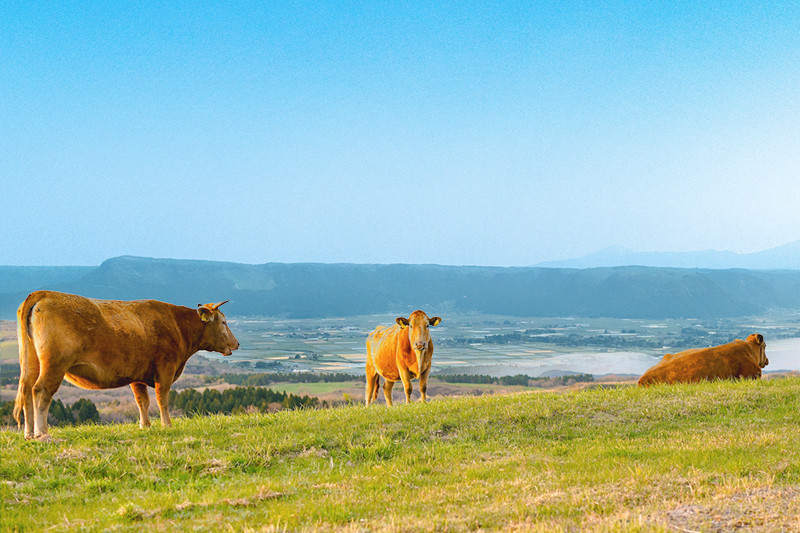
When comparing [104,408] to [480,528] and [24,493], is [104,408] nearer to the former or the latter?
[24,493]

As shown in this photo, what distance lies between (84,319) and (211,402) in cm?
1918

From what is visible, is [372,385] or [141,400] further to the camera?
[372,385]

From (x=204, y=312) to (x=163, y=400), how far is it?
207 cm

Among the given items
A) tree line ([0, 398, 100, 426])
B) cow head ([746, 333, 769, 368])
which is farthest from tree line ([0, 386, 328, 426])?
cow head ([746, 333, 769, 368])

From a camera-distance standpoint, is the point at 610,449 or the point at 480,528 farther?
the point at 610,449

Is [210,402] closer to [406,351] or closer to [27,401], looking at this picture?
[406,351]

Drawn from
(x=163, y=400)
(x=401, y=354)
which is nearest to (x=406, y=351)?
(x=401, y=354)

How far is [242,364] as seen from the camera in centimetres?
8762

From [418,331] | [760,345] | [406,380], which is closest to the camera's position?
[418,331]

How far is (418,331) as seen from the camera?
18828 mm

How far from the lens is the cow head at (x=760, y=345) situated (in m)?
21.7

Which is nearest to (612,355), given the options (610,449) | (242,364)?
(242,364)

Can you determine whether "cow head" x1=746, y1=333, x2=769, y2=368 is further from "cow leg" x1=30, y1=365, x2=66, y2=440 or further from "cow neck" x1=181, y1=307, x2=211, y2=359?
"cow leg" x1=30, y1=365, x2=66, y2=440

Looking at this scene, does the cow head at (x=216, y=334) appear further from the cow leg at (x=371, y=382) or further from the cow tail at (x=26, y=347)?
the cow leg at (x=371, y=382)
